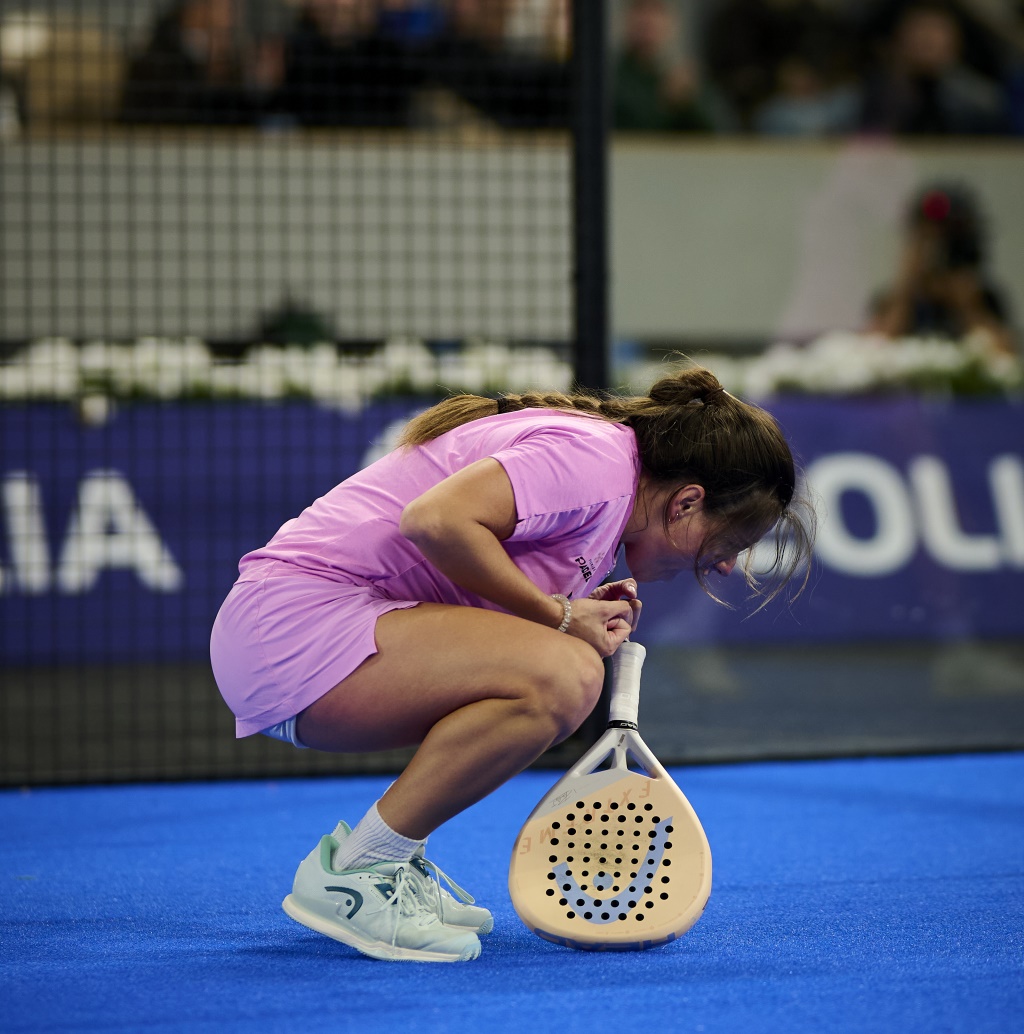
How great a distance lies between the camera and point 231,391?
4270mm

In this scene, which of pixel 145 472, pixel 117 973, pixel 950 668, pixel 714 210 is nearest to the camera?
pixel 117 973

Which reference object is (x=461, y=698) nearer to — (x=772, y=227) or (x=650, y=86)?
(x=772, y=227)

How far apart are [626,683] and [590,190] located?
157 centimetres

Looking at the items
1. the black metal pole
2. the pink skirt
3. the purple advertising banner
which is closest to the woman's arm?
the pink skirt

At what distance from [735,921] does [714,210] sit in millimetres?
5450

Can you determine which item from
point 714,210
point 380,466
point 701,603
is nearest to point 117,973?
point 380,466

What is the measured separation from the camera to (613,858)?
1785mm

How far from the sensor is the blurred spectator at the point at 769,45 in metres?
7.67

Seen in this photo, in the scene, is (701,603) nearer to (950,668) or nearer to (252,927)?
(950,668)

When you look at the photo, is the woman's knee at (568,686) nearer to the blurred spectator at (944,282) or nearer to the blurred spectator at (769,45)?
the blurred spectator at (944,282)

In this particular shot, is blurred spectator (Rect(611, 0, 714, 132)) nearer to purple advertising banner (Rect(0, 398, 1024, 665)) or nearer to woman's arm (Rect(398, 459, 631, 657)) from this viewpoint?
purple advertising banner (Rect(0, 398, 1024, 665))

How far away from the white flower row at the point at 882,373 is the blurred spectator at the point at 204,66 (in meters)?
1.58

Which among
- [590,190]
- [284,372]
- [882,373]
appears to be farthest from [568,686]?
[882,373]

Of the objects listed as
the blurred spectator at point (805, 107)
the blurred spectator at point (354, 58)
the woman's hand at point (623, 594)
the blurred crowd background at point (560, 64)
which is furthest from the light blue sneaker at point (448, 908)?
the blurred spectator at point (805, 107)
